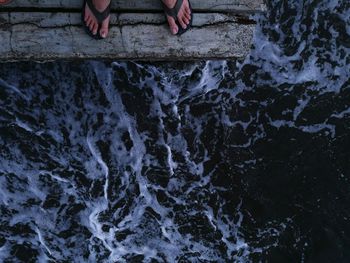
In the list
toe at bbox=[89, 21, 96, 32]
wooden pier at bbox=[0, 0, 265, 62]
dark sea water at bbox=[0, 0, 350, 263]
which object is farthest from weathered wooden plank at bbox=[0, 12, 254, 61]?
dark sea water at bbox=[0, 0, 350, 263]

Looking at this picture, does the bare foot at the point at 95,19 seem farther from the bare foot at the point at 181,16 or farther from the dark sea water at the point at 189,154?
the dark sea water at the point at 189,154

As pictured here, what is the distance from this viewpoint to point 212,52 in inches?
135

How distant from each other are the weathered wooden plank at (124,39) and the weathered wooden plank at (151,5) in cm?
6

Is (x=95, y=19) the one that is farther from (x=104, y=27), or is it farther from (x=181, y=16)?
(x=181, y=16)

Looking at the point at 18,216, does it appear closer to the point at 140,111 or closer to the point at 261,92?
the point at 140,111

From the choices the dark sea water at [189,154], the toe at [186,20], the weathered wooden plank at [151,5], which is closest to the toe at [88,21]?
the weathered wooden plank at [151,5]

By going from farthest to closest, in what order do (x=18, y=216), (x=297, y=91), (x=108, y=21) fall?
(x=297, y=91)
(x=18, y=216)
(x=108, y=21)

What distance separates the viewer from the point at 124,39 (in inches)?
131

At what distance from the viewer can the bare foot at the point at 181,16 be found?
3209 mm

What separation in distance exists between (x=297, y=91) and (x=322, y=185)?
1.00 meters

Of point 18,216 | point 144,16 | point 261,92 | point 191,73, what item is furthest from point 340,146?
point 18,216

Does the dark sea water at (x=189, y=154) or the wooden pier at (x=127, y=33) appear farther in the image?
the dark sea water at (x=189, y=154)

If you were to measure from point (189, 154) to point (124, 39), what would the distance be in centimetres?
145

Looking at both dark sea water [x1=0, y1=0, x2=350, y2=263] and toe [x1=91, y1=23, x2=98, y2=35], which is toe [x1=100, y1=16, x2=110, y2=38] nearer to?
toe [x1=91, y1=23, x2=98, y2=35]
